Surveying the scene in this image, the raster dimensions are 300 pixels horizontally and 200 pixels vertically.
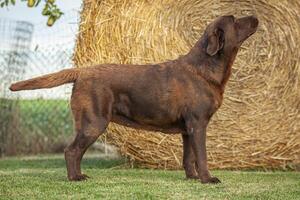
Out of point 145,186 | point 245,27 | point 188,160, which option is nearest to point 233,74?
point 245,27

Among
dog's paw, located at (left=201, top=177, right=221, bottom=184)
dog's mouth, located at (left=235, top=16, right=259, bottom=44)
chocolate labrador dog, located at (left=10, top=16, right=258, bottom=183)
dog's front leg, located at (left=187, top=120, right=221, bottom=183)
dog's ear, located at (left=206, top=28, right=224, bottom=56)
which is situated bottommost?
dog's paw, located at (left=201, top=177, right=221, bottom=184)

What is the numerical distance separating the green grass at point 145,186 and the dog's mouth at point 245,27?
1222 mm

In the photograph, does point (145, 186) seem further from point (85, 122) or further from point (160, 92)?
point (160, 92)

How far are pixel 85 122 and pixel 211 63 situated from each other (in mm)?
1171

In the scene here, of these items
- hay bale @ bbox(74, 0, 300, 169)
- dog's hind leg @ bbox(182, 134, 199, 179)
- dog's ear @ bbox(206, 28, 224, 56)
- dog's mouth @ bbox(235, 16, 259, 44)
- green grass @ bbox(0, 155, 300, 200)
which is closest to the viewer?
green grass @ bbox(0, 155, 300, 200)

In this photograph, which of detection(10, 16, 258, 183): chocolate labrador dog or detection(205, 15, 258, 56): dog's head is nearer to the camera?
detection(10, 16, 258, 183): chocolate labrador dog

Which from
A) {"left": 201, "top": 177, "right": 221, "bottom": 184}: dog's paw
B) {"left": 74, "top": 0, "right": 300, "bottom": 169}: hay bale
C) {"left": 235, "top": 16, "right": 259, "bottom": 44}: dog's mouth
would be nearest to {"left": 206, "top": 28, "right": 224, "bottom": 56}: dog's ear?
{"left": 235, "top": 16, "right": 259, "bottom": 44}: dog's mouth

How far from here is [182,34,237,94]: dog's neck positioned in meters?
6.69

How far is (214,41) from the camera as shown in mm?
6641

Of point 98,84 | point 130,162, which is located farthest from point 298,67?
point 98,84

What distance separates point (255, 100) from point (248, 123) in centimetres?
29

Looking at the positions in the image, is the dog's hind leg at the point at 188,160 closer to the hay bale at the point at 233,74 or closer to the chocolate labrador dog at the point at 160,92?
the chocolate labrador dog at the point at 160,92

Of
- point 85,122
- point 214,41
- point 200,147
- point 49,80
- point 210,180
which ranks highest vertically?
point 214,41

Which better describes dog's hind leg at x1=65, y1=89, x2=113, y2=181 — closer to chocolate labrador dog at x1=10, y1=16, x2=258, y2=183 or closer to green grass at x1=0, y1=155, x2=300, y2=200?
chocolate labrador dog at x1=10, y1=16, x2=258, y2=183
